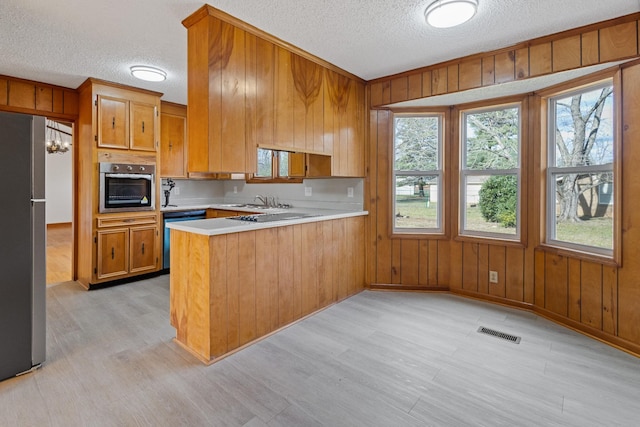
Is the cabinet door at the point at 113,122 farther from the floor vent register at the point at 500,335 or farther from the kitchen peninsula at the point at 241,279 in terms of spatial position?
the floor vent register at the point at 500,335

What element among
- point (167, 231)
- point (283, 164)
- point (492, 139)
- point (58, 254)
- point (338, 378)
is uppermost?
point (492, 139)

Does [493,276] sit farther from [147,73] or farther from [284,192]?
[147,73]

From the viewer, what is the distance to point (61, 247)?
6.41m

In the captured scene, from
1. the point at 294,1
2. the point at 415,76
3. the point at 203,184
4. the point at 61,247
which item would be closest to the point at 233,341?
the point at 294,1

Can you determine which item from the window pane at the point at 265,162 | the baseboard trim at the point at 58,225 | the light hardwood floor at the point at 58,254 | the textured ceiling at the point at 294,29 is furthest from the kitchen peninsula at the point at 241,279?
the baseboard trim at the point at 58,225

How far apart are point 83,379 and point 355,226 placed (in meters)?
2.75

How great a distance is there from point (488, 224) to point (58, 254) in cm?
705

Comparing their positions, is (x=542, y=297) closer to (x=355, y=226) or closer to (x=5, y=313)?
(x=355, y=226)

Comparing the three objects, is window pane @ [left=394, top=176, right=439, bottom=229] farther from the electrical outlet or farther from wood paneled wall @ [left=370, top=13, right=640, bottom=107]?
wood paneled wall @ [left=370, top=13, right=640, bottom=107]

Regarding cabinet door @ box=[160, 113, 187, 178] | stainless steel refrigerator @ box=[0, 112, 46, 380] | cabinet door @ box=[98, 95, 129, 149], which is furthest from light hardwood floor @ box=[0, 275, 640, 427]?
cabinet door @ box=[160, 113, 187, 178]

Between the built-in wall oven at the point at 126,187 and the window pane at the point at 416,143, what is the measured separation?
327 cm

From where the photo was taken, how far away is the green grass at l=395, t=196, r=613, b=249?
2723 millimetres

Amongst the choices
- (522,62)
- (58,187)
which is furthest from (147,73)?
(58,187)

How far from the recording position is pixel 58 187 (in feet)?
29.8
